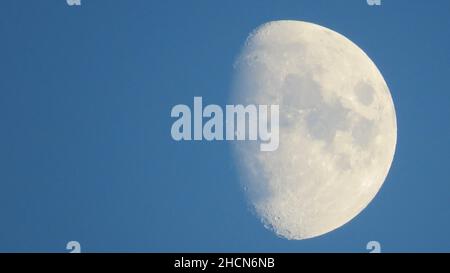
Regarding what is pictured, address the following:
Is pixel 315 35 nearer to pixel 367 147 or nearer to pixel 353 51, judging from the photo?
pixel 353 51

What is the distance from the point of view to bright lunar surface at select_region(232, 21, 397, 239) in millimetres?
21594

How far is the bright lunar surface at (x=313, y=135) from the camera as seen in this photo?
2159cm

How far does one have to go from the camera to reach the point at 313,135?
21.5m

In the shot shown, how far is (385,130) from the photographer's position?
2281cm

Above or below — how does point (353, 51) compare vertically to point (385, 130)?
above
